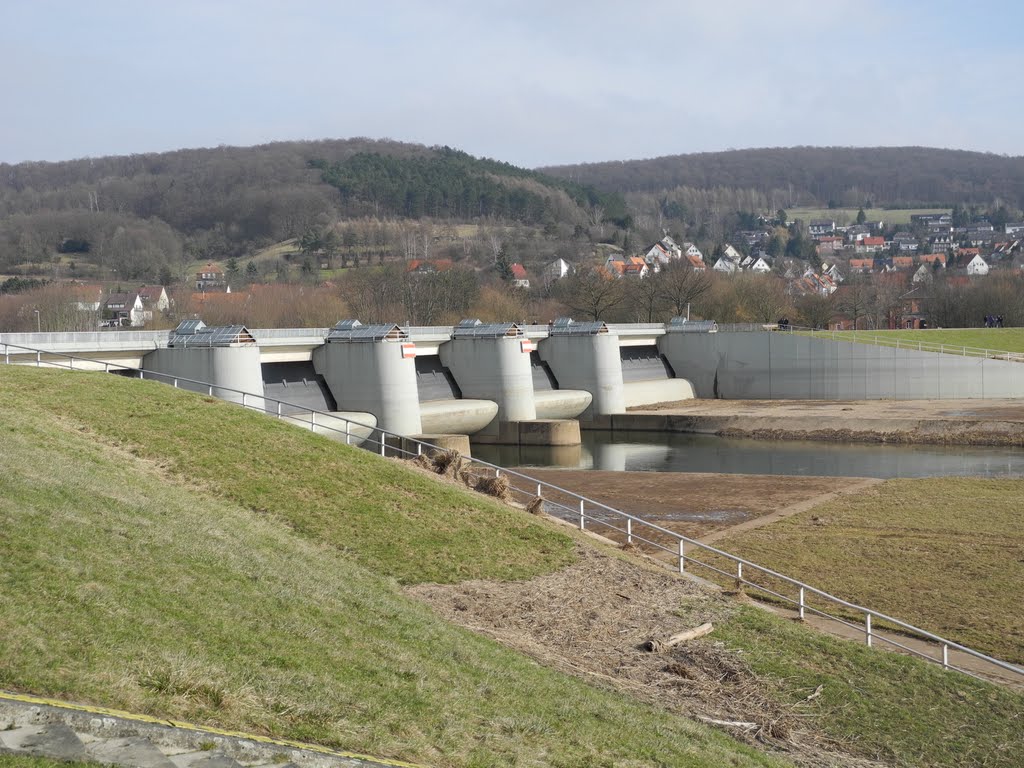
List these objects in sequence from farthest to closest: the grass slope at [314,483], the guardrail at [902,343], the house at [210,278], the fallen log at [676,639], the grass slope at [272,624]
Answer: the house at [210,278], the guardrail at [902,343], the grass slope at [314,483], the fallen log at [676,639], the grass slope at [272,624]

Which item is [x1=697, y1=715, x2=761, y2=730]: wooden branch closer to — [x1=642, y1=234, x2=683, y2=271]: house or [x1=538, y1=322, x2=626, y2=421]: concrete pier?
[x1=538, y1=322, x2=626, y2=421]: concrete pier

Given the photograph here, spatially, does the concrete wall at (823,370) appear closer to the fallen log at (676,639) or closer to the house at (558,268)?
the fallen log at (676,639)

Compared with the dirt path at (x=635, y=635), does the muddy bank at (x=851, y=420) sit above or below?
below

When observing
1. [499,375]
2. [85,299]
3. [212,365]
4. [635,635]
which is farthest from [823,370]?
[635,635]

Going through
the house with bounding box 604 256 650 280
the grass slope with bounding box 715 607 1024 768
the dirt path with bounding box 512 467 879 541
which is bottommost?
the dirt path with bounding box 512 467 879 541

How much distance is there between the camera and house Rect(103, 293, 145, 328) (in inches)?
3339

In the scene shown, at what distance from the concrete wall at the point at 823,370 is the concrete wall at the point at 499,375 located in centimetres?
1652

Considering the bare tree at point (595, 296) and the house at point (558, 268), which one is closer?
the bare tree at point (595, 296)

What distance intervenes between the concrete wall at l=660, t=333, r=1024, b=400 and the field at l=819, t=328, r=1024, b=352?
228 inches

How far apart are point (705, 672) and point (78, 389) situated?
1497 centimetres

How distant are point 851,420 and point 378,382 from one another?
22660 millimetres

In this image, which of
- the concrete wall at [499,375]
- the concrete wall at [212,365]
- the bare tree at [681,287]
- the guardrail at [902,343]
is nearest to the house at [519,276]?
the bare tree at [681,287]

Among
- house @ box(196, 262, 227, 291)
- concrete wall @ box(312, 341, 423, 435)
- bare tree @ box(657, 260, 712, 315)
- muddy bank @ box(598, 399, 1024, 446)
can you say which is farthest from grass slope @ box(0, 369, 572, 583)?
house @ box(196, 262, 227, 291)

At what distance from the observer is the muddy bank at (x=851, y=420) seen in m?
50.1
